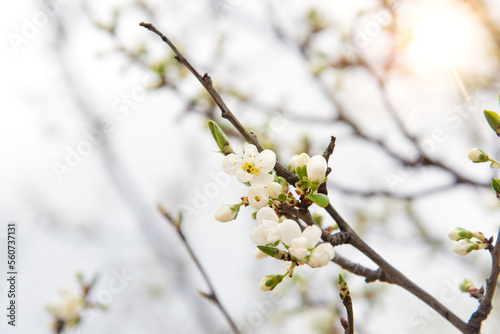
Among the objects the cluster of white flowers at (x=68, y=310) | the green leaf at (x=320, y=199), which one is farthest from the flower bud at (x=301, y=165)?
the cluster of white flowers at (x=68, y=310)

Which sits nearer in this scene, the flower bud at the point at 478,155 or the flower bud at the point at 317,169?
the flower bud at the point at 317,169

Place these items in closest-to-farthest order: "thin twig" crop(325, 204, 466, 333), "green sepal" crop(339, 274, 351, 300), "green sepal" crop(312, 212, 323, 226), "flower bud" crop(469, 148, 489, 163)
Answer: "green sepal" crop(339, 274, 351, 300), "thin twig" crop(325, 204, 466, 333), "flower bud" crop(469, 148, 489, 163), "green sepal" crop(312, 212, 323, 226)

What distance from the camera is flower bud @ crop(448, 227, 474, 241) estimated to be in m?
1.09

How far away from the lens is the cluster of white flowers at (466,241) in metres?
1.07

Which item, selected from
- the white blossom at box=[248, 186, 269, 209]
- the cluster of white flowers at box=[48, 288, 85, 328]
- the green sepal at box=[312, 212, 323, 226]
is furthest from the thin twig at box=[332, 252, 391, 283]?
the cluster of white flowers at box=[48, 288, 85, 328]

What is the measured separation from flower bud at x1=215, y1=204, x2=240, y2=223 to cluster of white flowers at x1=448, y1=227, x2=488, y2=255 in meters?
0.61

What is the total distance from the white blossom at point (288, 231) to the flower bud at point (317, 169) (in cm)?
12

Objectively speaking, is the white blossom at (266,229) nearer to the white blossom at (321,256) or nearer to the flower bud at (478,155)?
the white blossom at (321,256)

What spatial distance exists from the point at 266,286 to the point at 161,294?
442cm

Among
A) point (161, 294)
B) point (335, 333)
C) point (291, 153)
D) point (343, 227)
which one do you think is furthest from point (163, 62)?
point (161, 294)

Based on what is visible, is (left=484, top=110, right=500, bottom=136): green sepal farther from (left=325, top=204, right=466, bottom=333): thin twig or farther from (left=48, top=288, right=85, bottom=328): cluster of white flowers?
(left=48, top=288, right=85, bottom=328): cluster of white flowers

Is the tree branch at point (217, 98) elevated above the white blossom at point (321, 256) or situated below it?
above

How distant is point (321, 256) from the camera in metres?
0.88

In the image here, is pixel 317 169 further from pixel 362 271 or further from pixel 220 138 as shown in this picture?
pixel 362 271
